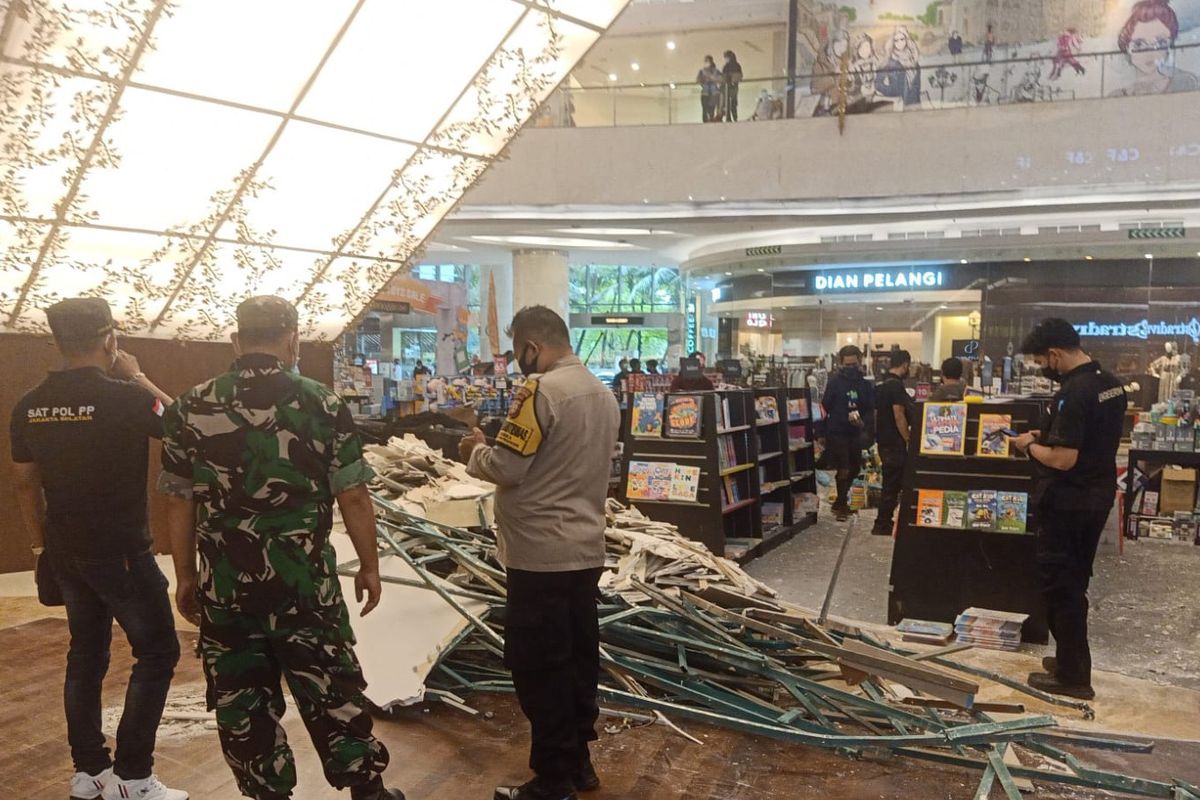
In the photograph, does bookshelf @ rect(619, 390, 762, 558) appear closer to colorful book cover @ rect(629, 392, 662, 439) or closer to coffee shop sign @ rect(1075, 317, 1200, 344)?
colorful book cover @ rect(629, 392, 662, 439)

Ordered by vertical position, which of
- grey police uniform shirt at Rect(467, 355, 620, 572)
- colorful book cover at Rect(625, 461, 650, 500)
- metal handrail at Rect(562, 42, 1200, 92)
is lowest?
colorful book cover at Rect(625, 461, 650, 500)

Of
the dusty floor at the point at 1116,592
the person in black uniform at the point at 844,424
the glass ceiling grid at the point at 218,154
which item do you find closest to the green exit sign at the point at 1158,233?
the person in black uniform at the point at 844,424

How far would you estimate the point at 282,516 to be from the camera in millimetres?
2113

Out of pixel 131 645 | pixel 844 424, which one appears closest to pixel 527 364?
pixel 131 645

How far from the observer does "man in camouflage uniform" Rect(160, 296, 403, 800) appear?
2.10 metres

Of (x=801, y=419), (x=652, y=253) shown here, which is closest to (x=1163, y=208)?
(x=801, y=419)

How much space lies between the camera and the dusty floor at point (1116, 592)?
443cm

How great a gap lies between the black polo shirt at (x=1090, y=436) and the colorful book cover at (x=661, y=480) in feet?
9.26

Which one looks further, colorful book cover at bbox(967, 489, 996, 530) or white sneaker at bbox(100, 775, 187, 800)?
colorful book cover at bbox(967, 489, 996, 530)

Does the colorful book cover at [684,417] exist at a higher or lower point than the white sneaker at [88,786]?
higher

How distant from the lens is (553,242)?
50.1 feet

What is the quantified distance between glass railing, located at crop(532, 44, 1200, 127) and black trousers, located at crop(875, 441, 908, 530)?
5.91 m

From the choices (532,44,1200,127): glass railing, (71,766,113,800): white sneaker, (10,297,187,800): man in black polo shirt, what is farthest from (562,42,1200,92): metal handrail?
(71,766,113,800): white sneaker

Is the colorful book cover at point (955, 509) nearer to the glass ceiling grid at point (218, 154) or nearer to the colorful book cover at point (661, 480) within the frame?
the colorful book cover at point (661, 480)
